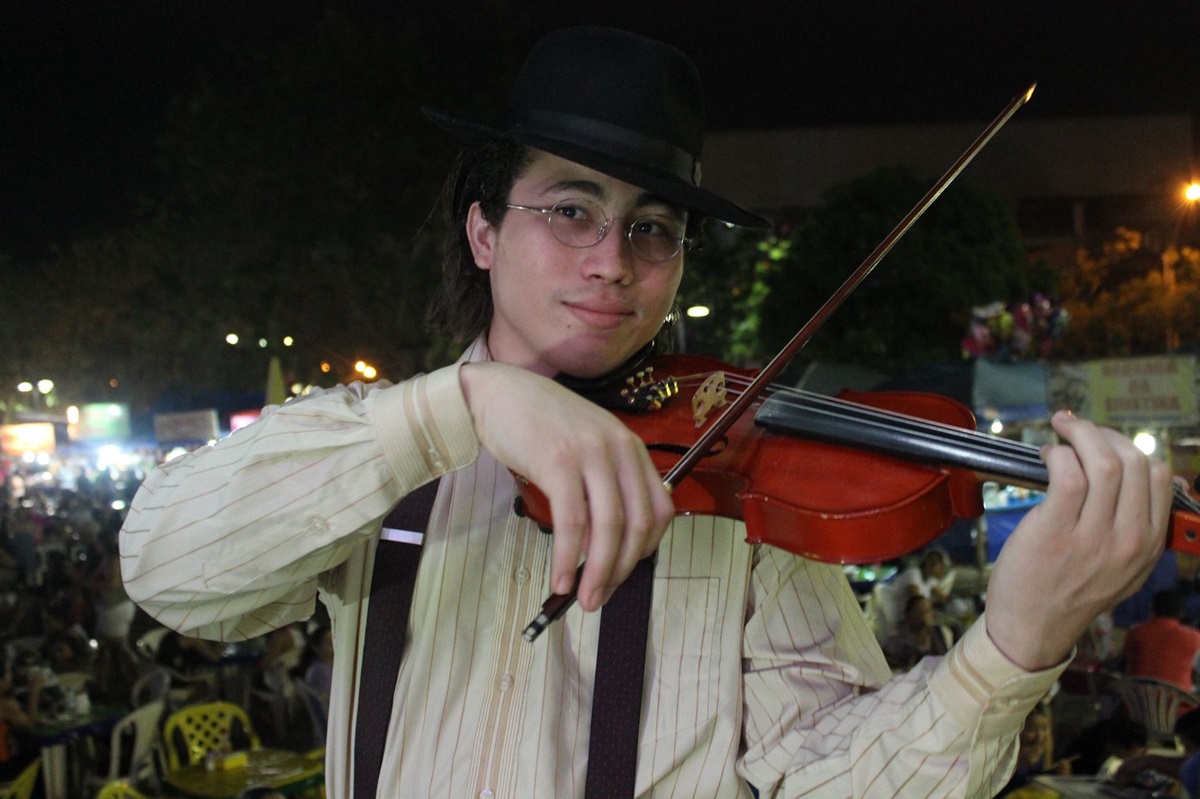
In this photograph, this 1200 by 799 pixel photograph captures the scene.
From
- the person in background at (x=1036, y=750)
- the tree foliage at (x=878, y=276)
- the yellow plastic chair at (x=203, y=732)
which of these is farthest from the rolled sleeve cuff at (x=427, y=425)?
the tree foliage at (x=878, y=276)

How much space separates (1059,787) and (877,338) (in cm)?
1676

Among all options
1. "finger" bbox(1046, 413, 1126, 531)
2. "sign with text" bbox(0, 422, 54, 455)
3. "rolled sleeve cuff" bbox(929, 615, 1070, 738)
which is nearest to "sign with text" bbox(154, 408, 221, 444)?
"sign with text" bbox(0, 422, 54, 455)

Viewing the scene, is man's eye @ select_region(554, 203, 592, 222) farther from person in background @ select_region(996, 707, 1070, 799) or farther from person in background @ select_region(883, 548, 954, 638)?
person in background @ select_region(883, 548, 954, 638)

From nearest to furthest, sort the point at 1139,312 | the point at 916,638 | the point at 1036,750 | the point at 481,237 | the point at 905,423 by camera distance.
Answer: the point at 905,423 → the point at 481,237 → the point at 1036,750 → the point at 916,638 → the point at 1139,312

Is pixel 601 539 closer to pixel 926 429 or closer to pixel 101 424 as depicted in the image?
pixel 926 429

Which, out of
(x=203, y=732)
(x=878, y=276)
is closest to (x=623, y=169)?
(x=203, y=732)

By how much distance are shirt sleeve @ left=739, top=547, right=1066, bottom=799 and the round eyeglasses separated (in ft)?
1.98

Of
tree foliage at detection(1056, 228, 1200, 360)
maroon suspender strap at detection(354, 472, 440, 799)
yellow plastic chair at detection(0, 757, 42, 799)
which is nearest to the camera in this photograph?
maroon suspender strap at detection(354, 472, 440, 799)

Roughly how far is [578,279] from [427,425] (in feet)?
2.04

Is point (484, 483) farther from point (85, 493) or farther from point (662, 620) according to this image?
point (85, 493)

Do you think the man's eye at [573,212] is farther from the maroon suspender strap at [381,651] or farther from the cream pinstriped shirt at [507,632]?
the maroon suspender strap at [381,651]

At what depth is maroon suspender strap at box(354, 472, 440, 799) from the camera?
5.19 ft

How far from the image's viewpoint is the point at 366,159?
48.0ft

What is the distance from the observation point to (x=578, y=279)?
1.80m
